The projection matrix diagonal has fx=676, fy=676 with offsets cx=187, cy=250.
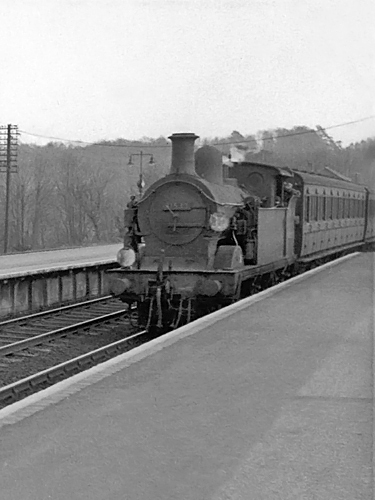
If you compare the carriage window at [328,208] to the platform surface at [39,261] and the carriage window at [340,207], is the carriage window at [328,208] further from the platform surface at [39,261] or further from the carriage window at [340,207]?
the platform surface at [39,261]

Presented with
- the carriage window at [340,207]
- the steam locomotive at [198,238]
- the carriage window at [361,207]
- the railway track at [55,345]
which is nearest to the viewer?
the railway track at [55,345]

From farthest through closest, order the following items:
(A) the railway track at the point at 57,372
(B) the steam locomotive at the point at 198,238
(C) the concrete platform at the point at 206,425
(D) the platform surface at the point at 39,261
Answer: (D) the platform surface at the point at 39,261
(B) the steam locomotive at the point at 198,238
(A) the railway track at the point at 57,372
(C) the concrete platform at the point at 206,425

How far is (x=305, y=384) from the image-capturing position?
573 centimetres

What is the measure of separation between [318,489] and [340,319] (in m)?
5.52

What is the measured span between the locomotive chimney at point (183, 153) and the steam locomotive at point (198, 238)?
2 cm

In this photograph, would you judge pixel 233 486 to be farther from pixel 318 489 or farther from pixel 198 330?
pixel 198 330

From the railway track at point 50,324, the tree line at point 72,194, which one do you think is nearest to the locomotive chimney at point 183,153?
the railway track at point 50,324

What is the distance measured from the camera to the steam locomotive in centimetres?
1135

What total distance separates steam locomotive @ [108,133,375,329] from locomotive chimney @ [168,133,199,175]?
17 mm

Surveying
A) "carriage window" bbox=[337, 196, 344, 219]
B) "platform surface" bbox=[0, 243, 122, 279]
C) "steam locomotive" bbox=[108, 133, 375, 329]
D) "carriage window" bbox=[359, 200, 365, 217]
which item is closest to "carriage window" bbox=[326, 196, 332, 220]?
"carriage window" bbox=[337, 196, 344, 219]

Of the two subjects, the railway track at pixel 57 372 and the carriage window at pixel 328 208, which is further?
the carriage window at pixel 328 208

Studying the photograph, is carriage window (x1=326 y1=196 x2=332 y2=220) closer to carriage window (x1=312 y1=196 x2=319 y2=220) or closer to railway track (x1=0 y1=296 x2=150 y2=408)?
carriage window (x1=312 y1=196 x2=319 y2=220)

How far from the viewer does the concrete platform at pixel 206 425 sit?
369 centimetres

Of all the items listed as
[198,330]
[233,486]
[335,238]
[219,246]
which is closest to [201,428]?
[233,486]
